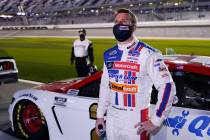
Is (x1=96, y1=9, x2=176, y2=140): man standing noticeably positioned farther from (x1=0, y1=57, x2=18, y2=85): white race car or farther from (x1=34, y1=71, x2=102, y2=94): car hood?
(x1=0, y1=57, x2=18, y2=85): white race car

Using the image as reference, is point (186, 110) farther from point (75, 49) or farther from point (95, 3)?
point (95, 3)

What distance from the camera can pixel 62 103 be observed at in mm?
5129

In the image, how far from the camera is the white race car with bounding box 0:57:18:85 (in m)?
8.84

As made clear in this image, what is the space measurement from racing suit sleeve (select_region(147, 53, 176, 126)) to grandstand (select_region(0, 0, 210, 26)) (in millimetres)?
38240

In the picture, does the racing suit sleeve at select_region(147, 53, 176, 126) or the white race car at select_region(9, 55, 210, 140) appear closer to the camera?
the racing suit sleeve at select_region(147, 53, 176, 126)

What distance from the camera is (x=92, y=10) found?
60.6 metres

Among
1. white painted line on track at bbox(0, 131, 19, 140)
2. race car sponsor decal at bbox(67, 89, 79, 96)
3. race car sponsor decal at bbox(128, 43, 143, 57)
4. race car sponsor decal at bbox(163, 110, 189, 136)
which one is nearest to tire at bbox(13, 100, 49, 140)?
white painted line on track at bbox(0, 131, 19, 140)

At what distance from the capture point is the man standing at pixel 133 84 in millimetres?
3105

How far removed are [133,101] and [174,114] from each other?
1.13 meters

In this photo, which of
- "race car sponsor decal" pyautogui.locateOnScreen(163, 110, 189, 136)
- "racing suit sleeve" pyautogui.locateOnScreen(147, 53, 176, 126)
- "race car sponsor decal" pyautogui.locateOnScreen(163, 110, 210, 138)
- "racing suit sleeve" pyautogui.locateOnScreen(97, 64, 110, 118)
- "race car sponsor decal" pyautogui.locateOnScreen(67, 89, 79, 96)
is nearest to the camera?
"racing suit sleeve" pyautogui.locateOnScreen(147, 53, 176, 126)

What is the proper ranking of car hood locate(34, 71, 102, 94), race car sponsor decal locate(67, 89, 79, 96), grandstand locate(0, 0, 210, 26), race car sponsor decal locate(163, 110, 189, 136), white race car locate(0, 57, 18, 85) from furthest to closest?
1. grandstand locate(0, 0, 210, 26)
2. white race car locate(0, 57, 18, 85)
3. race car sponsor decal locate(67, 89, 79, 96)
4. car hood locate(34, 71, 102, 94)
5. race car sponsor decal locate(163, 110, 189, 136)

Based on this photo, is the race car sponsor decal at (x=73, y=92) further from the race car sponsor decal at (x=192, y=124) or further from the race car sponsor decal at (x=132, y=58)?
the race car sponsor decal at (x=132, y=58)

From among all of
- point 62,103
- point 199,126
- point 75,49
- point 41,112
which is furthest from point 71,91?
point 75,49

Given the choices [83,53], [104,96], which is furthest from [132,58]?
[83,53]
